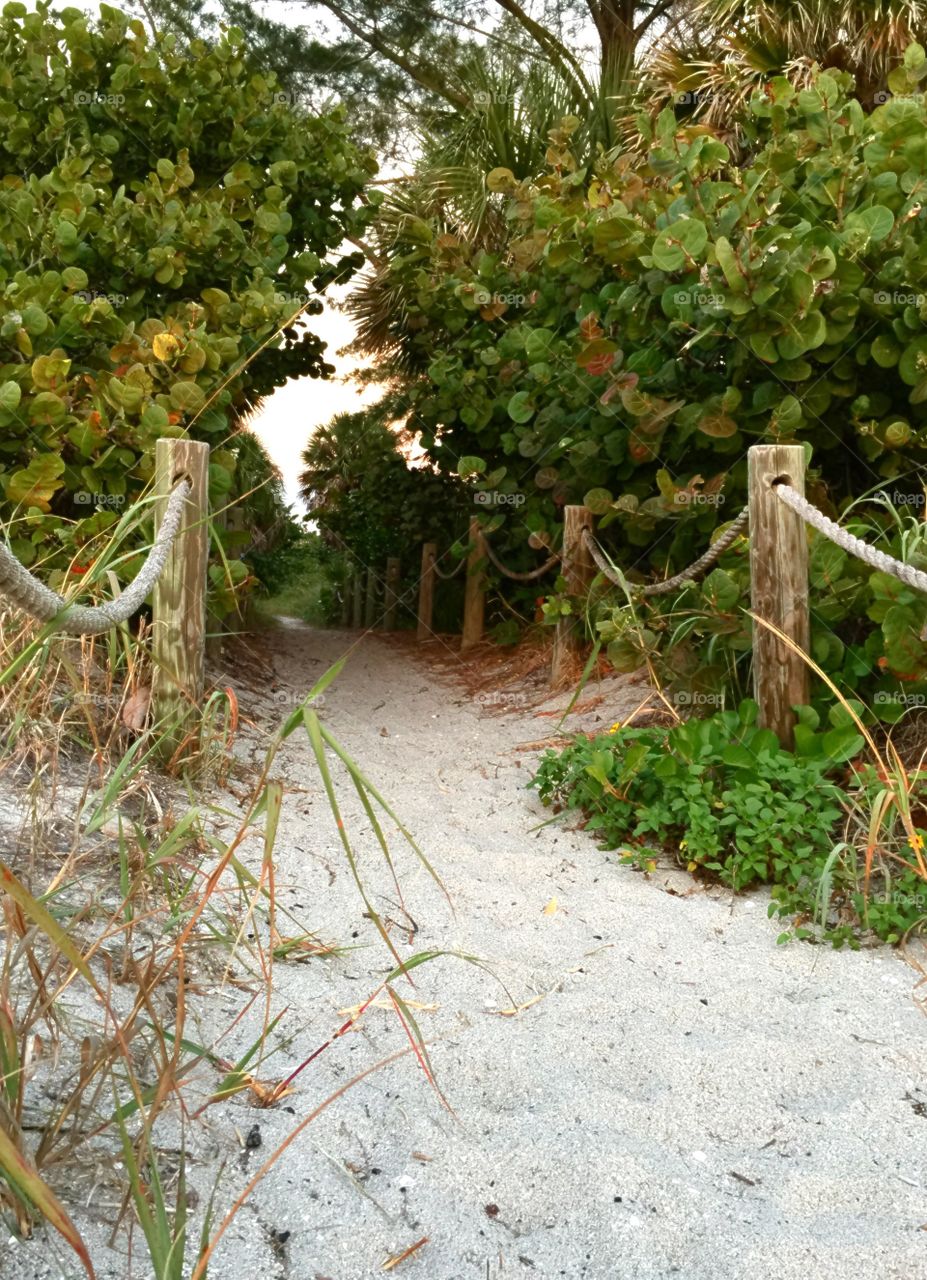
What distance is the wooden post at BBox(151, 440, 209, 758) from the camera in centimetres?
340

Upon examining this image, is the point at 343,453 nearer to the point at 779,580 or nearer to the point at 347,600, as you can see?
the point at 347,600

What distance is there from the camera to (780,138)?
423cm

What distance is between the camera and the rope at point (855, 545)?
246cm

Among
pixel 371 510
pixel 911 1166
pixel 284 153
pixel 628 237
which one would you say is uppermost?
pixel 284 153

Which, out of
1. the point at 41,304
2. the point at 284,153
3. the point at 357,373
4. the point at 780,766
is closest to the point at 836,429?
the point at 780,766

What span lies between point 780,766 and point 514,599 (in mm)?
4271

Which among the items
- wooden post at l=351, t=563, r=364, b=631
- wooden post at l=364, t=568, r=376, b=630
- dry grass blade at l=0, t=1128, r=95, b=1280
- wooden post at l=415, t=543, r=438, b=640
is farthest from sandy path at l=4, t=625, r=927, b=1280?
wooden post at l=351, t=563, r=364, b=631

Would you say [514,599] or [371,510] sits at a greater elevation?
[371,510]

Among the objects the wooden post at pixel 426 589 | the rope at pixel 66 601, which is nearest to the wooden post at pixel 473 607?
the wooden post at pixel 426 589

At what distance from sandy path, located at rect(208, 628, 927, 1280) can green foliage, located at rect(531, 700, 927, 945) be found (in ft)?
0.38

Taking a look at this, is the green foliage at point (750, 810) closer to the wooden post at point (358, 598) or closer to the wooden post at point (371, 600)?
the wooden post at point (371, 600)

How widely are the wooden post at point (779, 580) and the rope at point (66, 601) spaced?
1768 mm

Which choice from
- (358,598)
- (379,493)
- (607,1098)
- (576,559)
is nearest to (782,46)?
(379,493)

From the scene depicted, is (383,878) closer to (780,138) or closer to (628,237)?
(628,237)
